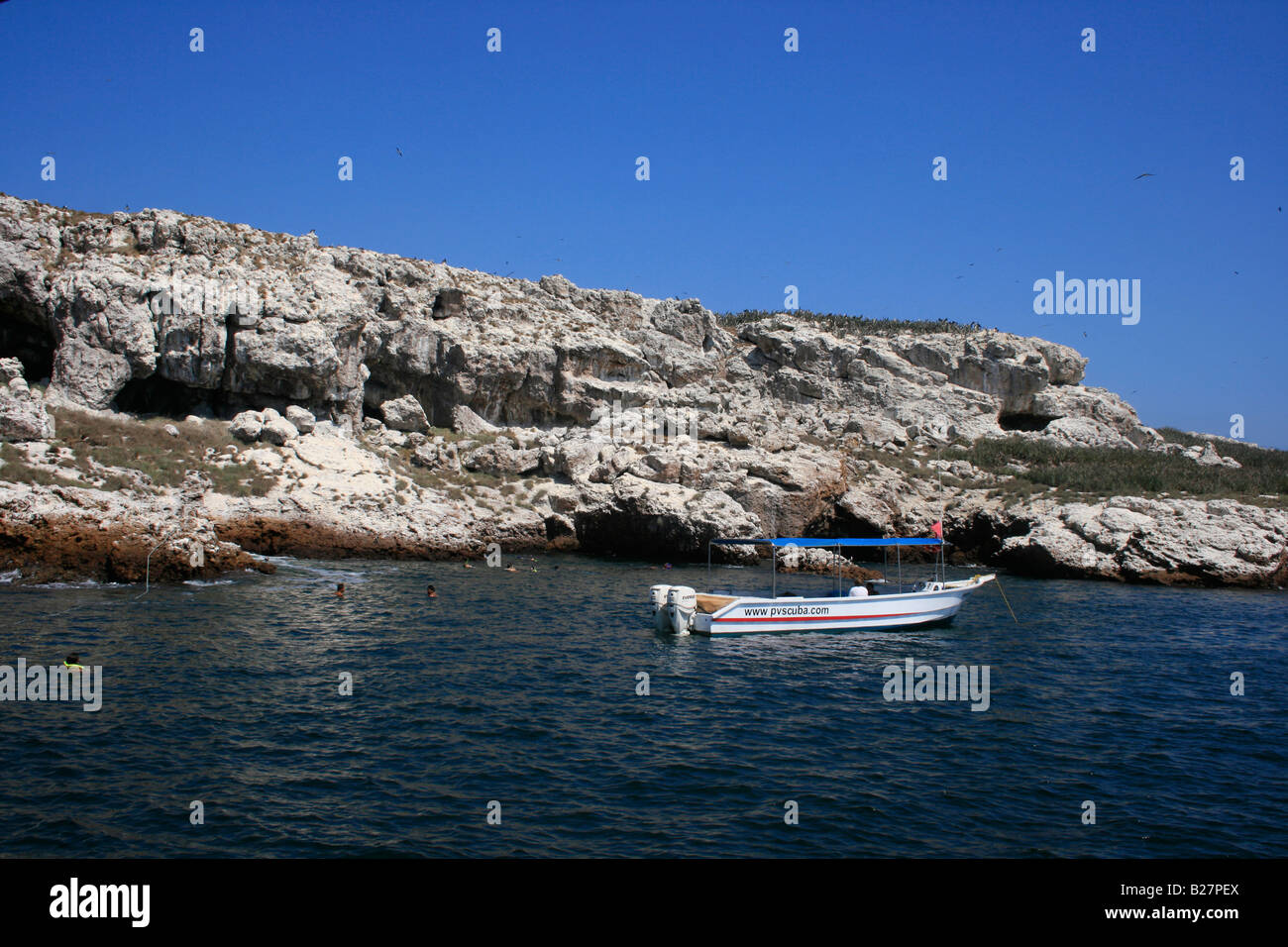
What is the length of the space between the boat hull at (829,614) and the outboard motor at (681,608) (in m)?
0.28

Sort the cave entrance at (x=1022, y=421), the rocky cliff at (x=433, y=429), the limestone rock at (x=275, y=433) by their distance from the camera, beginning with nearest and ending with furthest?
the rocky cliff at (x=433, y=429)
the limestone rock at (x=275, y=433)
the cave entrance at (x=1022, y=421)

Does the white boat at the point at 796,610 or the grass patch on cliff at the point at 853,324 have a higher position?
the grass patch on cliff at the point at 853,324

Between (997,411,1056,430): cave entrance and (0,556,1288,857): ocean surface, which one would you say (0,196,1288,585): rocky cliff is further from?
(0,556,1288,857): ocean surface

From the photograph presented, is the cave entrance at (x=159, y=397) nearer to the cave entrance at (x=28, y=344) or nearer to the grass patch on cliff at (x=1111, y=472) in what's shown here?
the cave entrance at (x=28, y=344)

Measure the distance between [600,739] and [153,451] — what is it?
105 ft

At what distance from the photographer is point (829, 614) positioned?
25.6 metres

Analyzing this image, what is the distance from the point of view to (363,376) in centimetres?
4834

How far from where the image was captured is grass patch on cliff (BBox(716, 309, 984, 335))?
6681 cm

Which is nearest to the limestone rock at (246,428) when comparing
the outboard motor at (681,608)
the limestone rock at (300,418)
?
the limestone rock at (300,418)

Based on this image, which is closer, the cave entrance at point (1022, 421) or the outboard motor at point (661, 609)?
the outboard motor at point (661, 609)

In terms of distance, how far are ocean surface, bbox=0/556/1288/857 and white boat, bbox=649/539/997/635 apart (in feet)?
1.94

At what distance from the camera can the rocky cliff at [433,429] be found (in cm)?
3575

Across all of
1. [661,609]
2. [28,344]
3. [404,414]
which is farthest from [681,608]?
[28,344]

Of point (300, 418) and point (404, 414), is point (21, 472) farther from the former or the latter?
point (404, 414)
